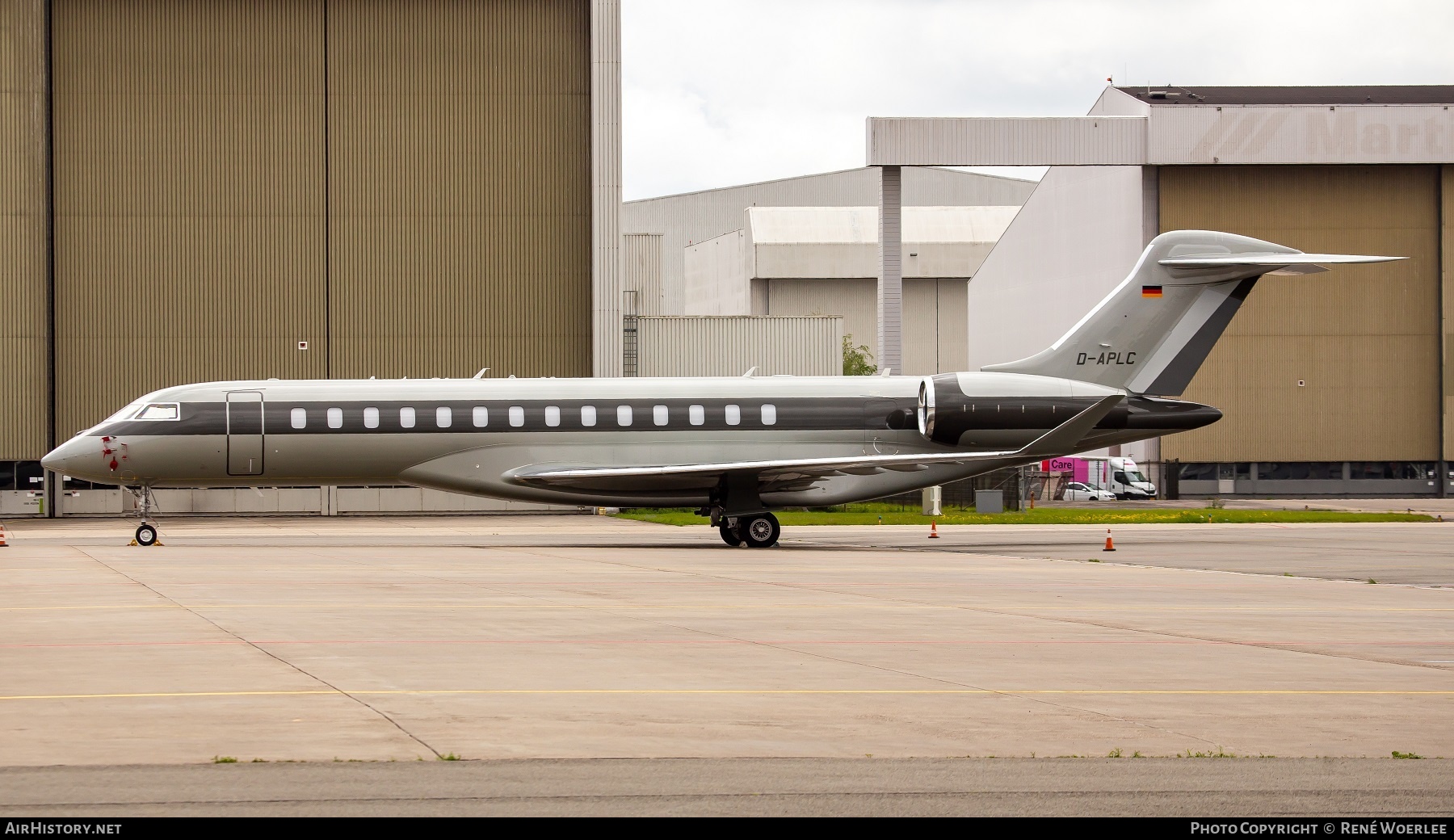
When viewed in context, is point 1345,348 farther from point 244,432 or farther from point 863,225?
point 244,432

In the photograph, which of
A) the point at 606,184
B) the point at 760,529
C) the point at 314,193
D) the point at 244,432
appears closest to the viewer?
the point at 244,432

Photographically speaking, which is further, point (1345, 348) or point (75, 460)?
point (1345, 348)

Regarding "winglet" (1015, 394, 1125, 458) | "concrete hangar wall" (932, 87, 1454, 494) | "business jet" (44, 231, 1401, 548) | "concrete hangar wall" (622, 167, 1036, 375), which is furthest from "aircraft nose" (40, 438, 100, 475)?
"concrete hangar wall" (622, 167, 1036, 375)

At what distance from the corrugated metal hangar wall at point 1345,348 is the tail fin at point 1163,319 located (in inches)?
1266

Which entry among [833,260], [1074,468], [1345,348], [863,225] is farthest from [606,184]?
[863,225]

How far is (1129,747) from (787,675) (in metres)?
3.23

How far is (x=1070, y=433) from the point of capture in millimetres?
28609

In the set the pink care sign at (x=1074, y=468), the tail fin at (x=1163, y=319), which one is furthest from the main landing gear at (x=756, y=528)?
the pink care sign at (x=1074, y=468)

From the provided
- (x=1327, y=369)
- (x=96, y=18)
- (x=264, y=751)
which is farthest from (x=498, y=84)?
(x=264, y=751)

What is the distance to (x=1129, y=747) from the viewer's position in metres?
8.19

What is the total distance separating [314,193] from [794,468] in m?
25.0

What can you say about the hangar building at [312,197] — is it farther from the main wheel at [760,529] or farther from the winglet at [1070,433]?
the winglet at [1070,433]

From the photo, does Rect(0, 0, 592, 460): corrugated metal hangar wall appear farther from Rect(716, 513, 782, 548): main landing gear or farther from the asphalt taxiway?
the asphalt taxiway
